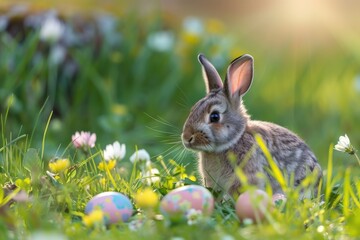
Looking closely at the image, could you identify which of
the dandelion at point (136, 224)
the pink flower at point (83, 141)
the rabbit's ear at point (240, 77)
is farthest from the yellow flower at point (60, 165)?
the rabbit's ear at point (240, 77)

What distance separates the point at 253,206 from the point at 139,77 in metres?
4.10

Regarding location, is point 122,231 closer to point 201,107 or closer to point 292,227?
point 292,227

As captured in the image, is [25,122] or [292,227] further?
[25,122]

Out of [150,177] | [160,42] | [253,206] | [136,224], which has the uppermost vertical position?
[160,42]

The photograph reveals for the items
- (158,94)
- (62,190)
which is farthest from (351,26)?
(62,190)

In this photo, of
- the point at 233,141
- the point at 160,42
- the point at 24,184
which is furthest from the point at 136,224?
the point at 160,42

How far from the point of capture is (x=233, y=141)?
174 inches

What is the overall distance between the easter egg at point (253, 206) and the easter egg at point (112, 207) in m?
0.50

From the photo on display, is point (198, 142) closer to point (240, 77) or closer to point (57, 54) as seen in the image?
point (240, 77)

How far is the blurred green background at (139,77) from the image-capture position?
22.3 feet

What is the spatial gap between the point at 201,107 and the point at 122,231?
4.12ft

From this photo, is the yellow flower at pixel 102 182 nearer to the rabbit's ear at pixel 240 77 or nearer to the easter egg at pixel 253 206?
the easter egg at pixel 253 206

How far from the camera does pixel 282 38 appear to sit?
32.8 ft

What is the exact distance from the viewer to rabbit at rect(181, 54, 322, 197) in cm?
430
